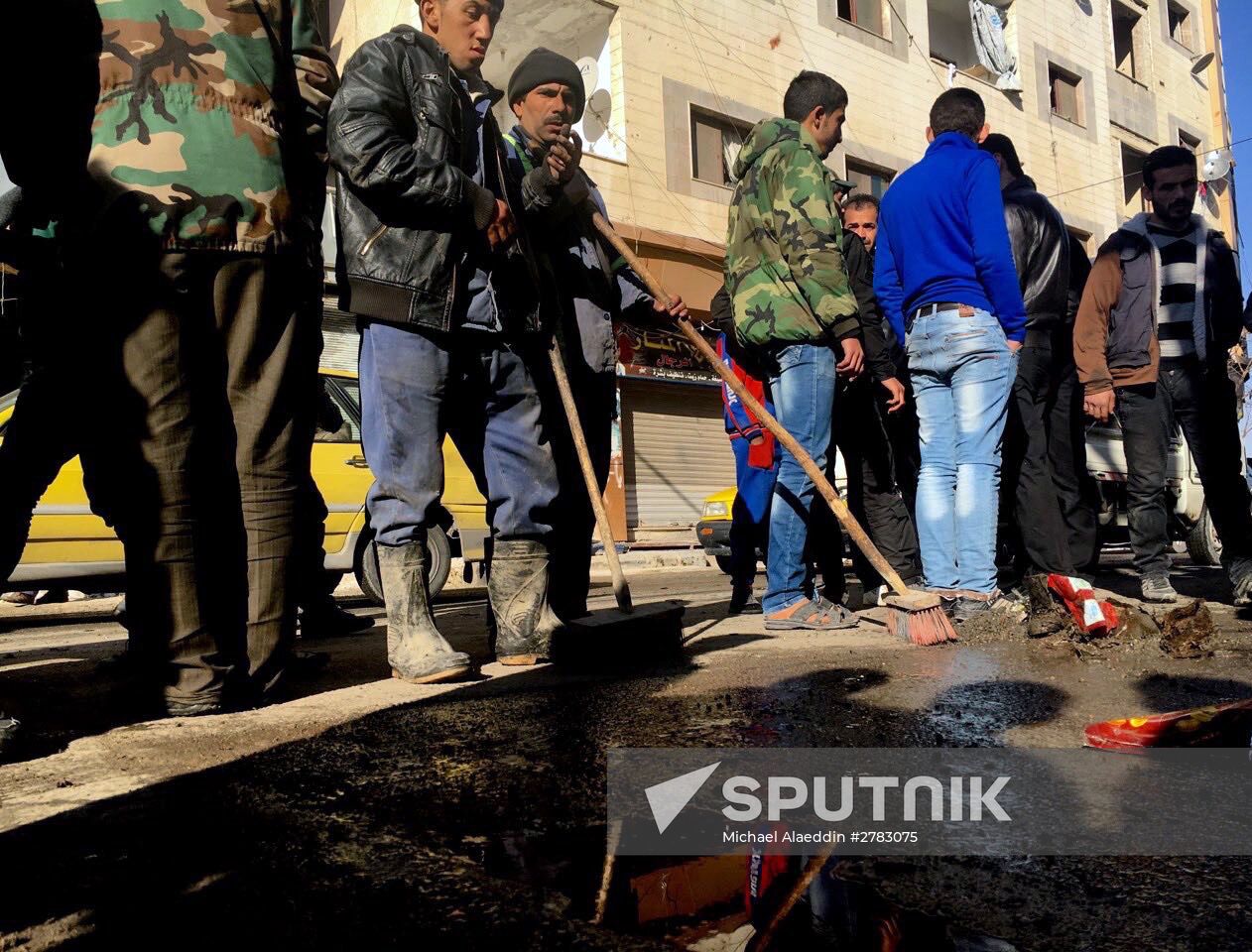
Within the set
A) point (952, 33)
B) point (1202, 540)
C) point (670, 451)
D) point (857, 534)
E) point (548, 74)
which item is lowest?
point (1202, 540)

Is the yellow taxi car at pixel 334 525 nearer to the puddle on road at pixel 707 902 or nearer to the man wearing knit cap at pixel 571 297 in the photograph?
the man wearing knit cap at pixel 571 297

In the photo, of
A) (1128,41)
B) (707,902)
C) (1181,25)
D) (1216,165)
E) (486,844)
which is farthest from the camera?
(1181,25)

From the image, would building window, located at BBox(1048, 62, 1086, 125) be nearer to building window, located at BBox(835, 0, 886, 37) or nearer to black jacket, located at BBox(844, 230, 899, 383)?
building window, located at BBox(835, 0, 886, 37)

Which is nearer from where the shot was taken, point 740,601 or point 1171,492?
point 740,601

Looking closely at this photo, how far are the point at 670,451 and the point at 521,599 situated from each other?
13.7 metres

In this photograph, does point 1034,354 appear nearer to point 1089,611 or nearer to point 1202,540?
point 1089,611

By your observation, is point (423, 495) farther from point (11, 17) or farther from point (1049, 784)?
point (1049, 784)

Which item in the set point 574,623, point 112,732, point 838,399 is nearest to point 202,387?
point 112,732

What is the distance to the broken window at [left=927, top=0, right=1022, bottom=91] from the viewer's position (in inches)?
816

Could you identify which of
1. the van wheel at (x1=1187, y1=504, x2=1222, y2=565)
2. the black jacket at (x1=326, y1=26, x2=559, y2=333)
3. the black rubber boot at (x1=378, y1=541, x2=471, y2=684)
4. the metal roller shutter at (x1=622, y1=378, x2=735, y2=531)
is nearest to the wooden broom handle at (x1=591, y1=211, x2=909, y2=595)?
the black jacket at (x1=326, y1=26, x2=559, y2=333)

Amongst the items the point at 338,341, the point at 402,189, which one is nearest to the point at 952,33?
the point at 338,341

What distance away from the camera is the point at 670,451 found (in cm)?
1684

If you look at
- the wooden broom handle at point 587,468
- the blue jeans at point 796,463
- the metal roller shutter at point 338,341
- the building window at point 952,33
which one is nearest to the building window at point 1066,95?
the building window at point 952,33

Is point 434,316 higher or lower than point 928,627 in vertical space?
higher
